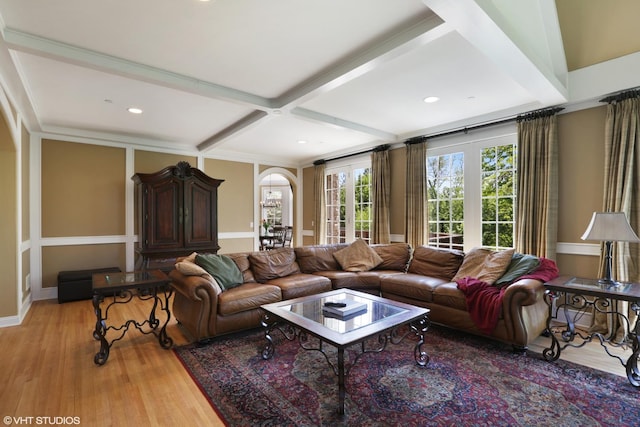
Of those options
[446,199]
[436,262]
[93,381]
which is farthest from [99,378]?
[446,199]

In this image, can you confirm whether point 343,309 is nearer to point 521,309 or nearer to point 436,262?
point 521,309

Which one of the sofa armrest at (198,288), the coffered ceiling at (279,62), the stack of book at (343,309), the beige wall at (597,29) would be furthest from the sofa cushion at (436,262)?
the sofa armrest at (198,288)

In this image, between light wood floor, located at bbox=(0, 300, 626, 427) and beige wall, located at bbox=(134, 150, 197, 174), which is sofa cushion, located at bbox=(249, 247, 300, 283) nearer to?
light wood floor, located at bbox=(0, 300, 626, 427)

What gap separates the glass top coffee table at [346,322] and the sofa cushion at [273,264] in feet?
3.41

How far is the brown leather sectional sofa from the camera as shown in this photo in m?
2.87

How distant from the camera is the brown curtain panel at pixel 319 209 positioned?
22.2ft

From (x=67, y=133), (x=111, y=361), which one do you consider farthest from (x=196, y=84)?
(x=67, y=133)

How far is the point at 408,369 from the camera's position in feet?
8.21

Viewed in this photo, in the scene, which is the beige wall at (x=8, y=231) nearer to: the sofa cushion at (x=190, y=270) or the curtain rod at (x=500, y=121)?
the sofa cushion at (x=190, y=270)

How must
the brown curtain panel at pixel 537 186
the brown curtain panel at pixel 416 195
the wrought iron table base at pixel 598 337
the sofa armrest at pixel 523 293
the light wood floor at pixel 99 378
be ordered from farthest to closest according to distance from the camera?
the brown curtain panel at pixel 416 195 → the brown curtain panel at pixel 537 186 → the sofa armrest at pixel 523 293 → the wrought iron table base at pixel 598 337 → the light wood floor at pixel 99 378

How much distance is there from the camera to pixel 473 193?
4.41m

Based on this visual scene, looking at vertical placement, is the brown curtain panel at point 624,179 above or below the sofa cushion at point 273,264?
above

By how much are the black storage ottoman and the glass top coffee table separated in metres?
3.39

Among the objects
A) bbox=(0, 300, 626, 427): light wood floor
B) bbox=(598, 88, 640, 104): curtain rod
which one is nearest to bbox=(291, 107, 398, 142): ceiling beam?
bbox=(598, 88, 640, 104): curtain rod
